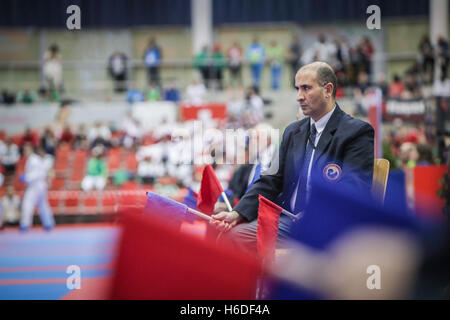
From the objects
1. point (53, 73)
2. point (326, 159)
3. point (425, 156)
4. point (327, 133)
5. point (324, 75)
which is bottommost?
point (425, 156)

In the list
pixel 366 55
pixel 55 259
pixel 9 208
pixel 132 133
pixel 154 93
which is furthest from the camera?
pixel 154 93

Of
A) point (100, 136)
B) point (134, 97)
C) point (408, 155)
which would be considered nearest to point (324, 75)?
point (408, 155)

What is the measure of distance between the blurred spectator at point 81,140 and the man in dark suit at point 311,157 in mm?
13908

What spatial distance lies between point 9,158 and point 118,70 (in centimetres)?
653

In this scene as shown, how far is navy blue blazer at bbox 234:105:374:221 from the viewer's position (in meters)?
3.99

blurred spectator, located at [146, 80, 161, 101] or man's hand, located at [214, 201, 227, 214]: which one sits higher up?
blurred spectator, located at [146, 80, 161, 101]

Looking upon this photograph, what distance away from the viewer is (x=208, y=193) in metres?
4.92

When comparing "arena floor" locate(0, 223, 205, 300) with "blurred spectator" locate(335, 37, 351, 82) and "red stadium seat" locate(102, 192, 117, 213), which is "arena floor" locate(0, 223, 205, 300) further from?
"blurred spectator" locate(335, 37, 351, 82)

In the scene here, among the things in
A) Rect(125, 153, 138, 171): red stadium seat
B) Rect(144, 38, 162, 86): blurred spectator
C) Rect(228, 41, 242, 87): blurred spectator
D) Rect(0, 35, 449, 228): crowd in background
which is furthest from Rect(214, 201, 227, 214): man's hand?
Rect(144, 38, 162, 86): blurred spectator

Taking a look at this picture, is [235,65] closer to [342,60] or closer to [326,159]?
[342,60]

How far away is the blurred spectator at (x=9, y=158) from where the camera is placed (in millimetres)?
16641

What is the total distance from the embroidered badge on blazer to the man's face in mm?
466

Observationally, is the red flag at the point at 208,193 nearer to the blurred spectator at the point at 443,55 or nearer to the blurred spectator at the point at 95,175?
the blurred spectator at the point at 95,175

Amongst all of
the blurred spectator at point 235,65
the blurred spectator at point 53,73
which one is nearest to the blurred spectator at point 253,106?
the blurred spectator at point 235,65
